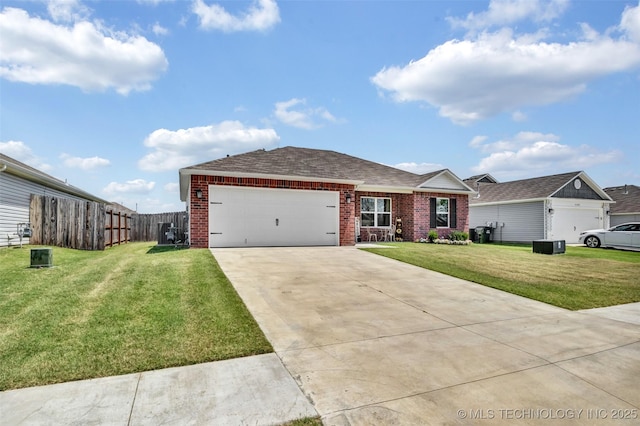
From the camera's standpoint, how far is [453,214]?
63.8 feet

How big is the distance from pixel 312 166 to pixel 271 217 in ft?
11.4

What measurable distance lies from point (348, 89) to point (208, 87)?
5372mm

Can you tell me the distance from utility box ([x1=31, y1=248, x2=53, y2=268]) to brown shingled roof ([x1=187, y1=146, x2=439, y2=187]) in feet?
16.9

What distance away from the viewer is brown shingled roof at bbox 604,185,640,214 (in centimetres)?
2686

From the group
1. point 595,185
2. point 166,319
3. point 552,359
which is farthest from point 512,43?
point 595,185

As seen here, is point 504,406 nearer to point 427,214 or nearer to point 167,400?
point 167,400

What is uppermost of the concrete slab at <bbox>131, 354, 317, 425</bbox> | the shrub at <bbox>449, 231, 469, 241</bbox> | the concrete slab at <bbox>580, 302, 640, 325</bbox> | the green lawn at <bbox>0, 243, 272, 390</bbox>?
the shrub at <bbox>449, 231, 469, 241</bbox>

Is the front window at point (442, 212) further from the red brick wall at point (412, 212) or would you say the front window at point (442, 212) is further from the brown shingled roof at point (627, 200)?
the brown shingled roof at point (627, 200)

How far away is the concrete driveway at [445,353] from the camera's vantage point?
2701 mm

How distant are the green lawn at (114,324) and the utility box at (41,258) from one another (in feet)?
3.31

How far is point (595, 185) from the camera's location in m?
22.2

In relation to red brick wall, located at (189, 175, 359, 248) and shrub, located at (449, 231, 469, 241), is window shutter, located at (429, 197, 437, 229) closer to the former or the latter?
shrub, located at (449, 231, 469, 241)

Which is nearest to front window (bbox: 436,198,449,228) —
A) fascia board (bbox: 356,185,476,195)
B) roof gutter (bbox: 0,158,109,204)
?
fascia board (bbox: 356,185,476,195)

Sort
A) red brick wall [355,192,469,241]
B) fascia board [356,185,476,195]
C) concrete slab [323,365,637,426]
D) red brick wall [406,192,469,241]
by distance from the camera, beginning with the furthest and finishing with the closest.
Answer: red brick wall [406,192,469,241] → red brick wall [355,192,469,241] → fascia board [356,185,476,195] → concrete slab [323,365,637,426]
